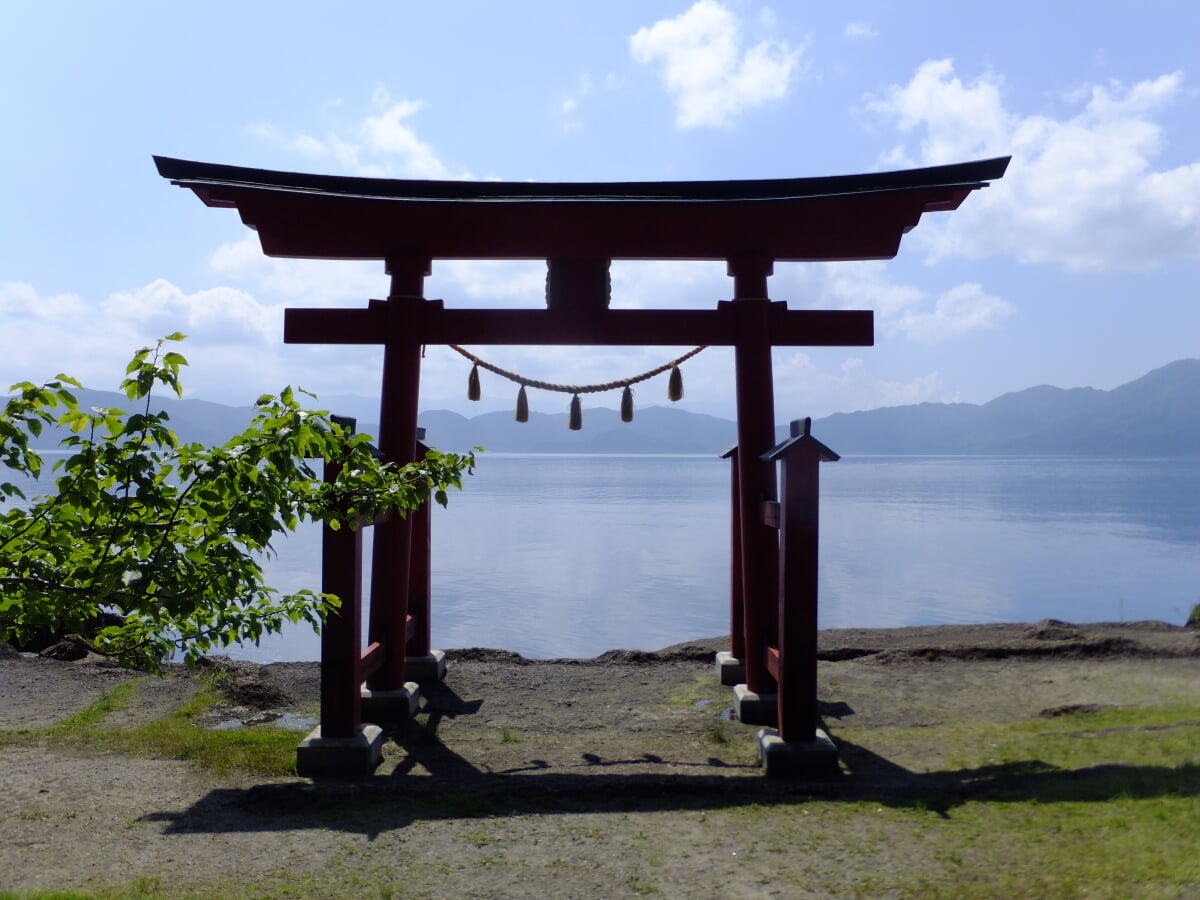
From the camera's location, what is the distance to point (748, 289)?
6.55m

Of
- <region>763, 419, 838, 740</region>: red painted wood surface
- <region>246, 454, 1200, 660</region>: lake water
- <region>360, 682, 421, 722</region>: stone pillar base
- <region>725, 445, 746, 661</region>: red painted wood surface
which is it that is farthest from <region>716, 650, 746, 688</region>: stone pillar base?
<region>246, 454, 1200, 660</region>: lake water

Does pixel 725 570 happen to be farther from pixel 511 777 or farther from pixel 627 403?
pixel 511 777

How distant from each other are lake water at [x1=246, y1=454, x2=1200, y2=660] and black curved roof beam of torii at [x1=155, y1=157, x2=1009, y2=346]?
2.91 metres

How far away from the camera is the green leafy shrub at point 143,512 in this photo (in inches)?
109

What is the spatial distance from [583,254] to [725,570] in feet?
73.5

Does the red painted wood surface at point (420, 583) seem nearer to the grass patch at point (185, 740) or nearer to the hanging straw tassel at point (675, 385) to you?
the grass patch at point (185, 740)

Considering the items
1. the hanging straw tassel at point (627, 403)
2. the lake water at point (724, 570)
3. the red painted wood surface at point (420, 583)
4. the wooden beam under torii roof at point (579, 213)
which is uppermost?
the wooden beam under torii roof at point (579, 213)

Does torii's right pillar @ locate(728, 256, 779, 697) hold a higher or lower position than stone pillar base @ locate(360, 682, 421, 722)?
higher

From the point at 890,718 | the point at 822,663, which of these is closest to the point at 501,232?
the point at 890,718

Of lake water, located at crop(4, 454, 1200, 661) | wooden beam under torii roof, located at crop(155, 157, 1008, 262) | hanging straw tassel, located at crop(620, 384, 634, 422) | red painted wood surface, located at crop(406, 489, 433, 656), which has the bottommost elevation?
lake water, located at crop(4, 454, 1200, 661)

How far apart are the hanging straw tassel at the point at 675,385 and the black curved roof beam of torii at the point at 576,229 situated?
3.37ft

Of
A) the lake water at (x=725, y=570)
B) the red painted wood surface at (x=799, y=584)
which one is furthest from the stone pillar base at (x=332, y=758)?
the red painted wood surface at (x=799, y=584)

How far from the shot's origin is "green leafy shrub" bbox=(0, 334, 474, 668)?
276cm

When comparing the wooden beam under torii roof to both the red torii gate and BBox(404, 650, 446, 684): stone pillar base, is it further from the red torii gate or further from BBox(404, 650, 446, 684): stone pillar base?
BBox(404, 650, 446, 684): stone pillar base
